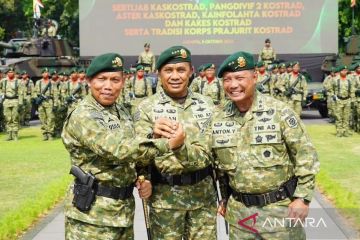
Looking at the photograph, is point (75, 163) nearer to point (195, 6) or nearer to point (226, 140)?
point (226, 140)

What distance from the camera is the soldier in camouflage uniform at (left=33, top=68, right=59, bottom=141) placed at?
1667 centimetres

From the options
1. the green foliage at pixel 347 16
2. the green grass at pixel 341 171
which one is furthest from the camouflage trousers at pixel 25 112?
the green foliage at pixel 347 16

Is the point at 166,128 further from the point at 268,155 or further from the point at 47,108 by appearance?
the point at 47,108

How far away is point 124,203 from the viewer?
13.3 feet

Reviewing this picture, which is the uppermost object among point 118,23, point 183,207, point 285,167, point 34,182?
point 118,23

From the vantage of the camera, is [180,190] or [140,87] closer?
[180,190]

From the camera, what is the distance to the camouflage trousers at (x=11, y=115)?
16469 millimetres

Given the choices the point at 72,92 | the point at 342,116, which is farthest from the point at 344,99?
the point at 72,92

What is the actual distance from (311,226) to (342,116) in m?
9.44

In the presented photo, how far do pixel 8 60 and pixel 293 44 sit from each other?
34.2 feet

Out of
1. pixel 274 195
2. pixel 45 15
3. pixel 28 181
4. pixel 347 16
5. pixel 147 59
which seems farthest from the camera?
pixel 45 15

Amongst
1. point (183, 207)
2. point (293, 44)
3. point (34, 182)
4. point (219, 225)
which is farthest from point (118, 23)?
point (183, 207)

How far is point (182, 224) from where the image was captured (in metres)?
4.36

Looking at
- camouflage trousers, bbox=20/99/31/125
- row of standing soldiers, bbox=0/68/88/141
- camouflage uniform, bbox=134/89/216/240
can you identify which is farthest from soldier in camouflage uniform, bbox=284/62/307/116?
camouflage uniform, bbox=134/89/216/240
